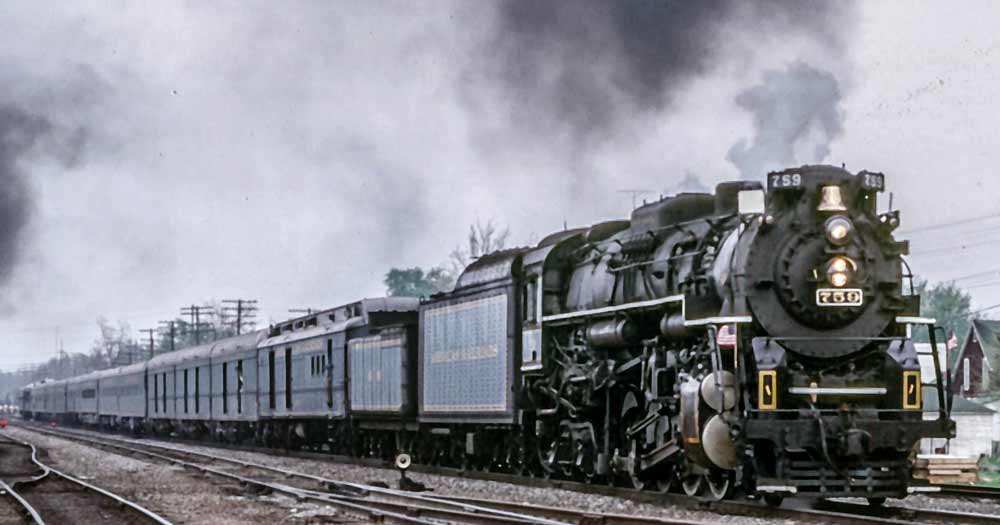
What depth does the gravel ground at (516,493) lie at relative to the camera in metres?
14.1

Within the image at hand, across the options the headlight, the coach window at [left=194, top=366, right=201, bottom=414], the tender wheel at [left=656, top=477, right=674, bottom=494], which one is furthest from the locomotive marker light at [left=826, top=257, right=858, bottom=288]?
the coach window at [left=194, top=366, right=201, bottom=414]

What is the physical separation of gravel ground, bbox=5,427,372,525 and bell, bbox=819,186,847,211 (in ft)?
19.9

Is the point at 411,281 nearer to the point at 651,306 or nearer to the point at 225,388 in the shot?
the point at 225,388

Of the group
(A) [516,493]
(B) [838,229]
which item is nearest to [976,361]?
(A) [516,493]

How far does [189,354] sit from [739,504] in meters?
36.6

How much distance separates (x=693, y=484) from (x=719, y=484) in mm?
645

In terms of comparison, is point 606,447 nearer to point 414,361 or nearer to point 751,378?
point 751,378

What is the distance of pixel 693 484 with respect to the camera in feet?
52.5

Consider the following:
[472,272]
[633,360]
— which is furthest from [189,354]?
[633,360]

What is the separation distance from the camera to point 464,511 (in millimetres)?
14688

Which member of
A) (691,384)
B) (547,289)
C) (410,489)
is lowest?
(410,489)

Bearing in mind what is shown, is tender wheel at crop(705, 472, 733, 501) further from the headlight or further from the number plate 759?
the headlight

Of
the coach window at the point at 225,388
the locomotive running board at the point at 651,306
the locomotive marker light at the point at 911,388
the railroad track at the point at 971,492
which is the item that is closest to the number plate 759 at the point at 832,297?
the locomotive running board at the point at 651,306

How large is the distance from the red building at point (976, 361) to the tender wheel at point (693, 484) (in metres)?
41.1
